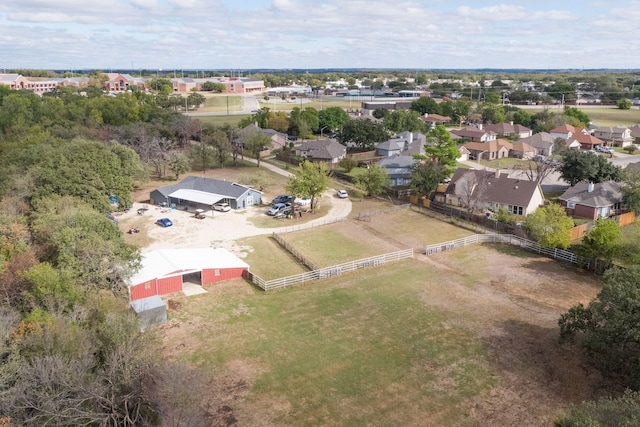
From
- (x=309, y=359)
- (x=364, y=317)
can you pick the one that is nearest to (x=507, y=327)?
(x=364, y=317)

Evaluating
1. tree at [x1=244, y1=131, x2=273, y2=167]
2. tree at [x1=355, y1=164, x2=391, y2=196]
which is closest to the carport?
tree at [x1=355, y1=164, x2=391, y2=196]

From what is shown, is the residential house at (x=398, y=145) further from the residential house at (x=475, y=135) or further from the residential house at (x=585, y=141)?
the residential house at (x=585, y=141)

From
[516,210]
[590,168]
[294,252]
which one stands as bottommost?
[294,252]

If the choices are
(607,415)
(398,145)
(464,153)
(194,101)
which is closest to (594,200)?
(464,153)

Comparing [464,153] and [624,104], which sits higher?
[624,104]

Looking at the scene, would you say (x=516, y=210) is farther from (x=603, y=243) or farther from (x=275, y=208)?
(x=275, y=208)
